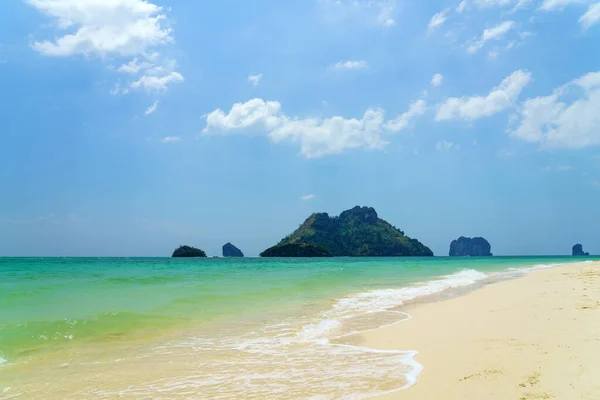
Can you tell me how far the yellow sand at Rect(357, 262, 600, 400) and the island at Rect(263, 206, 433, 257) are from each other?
384ft

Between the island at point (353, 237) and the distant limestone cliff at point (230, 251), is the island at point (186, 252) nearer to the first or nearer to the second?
the island at point (353, 237)

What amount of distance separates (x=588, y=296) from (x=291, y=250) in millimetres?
115874

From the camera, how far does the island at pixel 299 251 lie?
124 meters

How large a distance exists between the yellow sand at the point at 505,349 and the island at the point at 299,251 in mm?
112394

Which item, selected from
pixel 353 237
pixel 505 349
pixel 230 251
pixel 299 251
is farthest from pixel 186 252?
pixel 505 349

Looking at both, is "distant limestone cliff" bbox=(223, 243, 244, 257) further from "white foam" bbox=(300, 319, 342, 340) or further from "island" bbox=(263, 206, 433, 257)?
"white foam" bbox=(300, 319, 342, 340)

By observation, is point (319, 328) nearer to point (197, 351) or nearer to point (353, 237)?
point (197, 351)

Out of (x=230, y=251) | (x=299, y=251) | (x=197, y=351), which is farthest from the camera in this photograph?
(x=230, y=251)

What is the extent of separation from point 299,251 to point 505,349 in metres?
119

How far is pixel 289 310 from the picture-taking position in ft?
41.9

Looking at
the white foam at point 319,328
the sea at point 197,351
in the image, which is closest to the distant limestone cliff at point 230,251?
the sea at point 197,351

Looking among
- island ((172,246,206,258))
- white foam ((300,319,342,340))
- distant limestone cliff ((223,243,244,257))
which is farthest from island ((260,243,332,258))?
white foam ((300,319,342,340))

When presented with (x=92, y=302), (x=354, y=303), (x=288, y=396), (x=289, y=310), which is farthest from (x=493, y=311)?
(x=92, y=302)

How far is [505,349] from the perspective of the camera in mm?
6609
